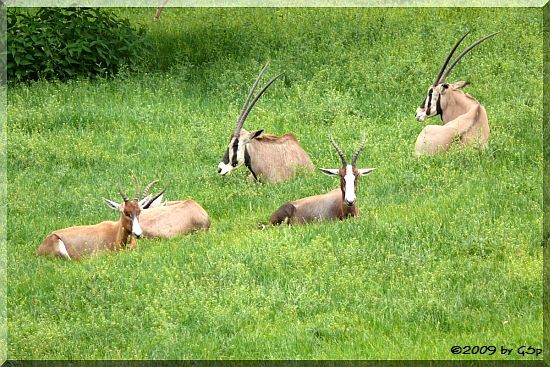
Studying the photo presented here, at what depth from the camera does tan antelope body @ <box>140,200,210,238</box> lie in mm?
15180

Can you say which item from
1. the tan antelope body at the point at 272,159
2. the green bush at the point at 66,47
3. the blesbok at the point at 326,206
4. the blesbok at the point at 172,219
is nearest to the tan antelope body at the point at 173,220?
the blesbok at the point at 172,219

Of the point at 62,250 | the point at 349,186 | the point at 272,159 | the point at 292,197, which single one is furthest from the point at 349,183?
the point at 62,250

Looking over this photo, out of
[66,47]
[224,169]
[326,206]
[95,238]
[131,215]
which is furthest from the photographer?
[66,47]

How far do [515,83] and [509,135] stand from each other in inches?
149

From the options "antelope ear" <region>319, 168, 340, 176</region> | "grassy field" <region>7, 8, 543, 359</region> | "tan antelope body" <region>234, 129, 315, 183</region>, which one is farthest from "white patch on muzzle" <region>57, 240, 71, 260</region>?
"tan antelope body" <region>234, 129, 315, 183</region>

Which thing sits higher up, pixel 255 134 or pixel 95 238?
pixel 255 134

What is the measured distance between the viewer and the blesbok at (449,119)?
58.4 ft

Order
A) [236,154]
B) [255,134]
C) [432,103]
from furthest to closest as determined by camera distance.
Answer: [432,103], [255,134], [236,154]

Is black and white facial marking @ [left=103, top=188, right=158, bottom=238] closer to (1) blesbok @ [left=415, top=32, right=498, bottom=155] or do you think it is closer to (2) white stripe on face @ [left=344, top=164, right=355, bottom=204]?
(2) white stripe on face @ [left=344, top=164, right=355, bottom=204]

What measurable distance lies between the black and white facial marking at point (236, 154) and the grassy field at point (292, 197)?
18 centimetres

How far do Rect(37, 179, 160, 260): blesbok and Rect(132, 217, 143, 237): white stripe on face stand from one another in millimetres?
13

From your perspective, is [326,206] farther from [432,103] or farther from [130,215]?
[432,103]

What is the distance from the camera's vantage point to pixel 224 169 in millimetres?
17469

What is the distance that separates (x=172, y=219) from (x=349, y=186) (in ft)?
6.90
